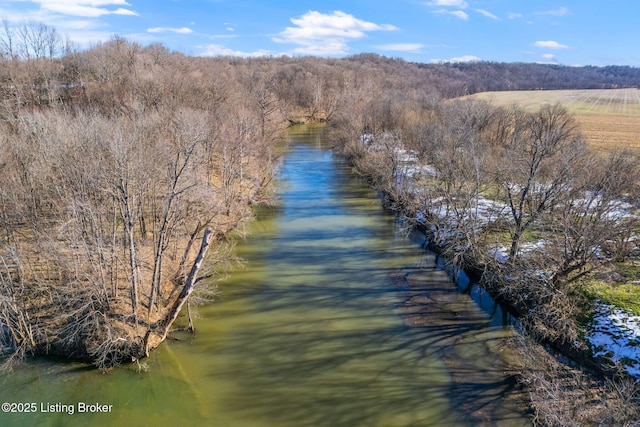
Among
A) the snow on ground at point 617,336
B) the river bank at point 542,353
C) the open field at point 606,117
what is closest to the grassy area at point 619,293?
the snow on ground at point 617,336

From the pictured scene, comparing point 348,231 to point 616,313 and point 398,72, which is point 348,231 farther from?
point 398,72

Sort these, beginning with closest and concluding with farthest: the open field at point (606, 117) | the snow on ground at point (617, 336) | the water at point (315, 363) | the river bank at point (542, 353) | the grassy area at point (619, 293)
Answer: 1. the river bank at point (542, 353)
2. the water at point (315, 363)
3. the snow on ground at point (617, 336)
4. the grassy area at point (619, 293)
5. the open field at point (606, 117)

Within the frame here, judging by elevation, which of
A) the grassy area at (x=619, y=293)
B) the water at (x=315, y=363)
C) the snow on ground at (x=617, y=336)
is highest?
the grassy area at (x=619, y=293)

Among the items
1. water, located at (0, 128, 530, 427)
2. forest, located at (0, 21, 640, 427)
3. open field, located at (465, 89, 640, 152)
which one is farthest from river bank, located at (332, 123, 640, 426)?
open field, located at (465, 89, 640, 152)

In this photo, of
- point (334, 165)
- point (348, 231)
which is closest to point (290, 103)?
point (334, 165)

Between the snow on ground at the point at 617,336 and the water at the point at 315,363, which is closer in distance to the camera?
the water at the point at 315,363

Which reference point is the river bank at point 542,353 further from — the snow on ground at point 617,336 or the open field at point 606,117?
the open field at point 606,117

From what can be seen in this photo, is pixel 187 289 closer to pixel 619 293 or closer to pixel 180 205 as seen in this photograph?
pixel 180 205
